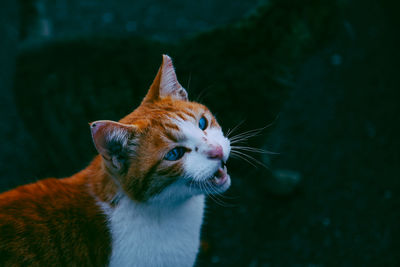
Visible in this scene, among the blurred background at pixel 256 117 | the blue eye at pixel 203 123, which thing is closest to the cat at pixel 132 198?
the blue eye at pixel 203 123

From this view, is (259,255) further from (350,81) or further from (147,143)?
(350,81)

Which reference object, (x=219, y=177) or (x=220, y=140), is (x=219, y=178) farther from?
(x=220, y=140)

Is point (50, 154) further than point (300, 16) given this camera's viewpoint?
Yes

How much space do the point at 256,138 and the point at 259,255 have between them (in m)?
1.01

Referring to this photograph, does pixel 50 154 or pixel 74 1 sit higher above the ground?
pixel 74 1

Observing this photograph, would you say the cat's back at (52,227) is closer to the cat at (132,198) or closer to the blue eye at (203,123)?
the cat at (132,198)

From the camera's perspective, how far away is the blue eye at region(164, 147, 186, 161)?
149 cm

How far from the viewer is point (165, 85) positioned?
5.87 feet

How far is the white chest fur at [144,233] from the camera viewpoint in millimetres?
1596

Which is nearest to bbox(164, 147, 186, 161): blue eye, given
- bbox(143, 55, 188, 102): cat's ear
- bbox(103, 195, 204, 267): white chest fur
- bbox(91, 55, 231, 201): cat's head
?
bbox(91, 55, 231, 201): cat's head

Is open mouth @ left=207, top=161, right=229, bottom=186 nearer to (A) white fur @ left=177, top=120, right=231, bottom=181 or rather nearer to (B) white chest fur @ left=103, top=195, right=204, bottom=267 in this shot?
(A) white fur @ left=177, top=120, right=231, bottom=181

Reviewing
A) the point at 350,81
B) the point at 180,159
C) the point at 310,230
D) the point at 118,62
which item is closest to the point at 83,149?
the point at 118,62

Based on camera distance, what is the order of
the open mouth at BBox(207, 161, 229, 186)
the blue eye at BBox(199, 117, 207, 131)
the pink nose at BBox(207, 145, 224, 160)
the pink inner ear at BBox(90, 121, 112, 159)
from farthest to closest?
1. the blue eye at BBox(199, 117, 207, 131)
2. the open mouth at BBox(207, 161, 229, 186)
3. the pink nose at BBox(207, 145, 224, 160)
4. the pink inner ear at BBox(90, 121, 112, 159)

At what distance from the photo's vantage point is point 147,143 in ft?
5.01
